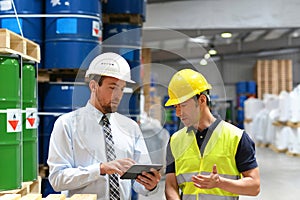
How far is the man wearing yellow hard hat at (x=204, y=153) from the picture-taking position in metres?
2.68

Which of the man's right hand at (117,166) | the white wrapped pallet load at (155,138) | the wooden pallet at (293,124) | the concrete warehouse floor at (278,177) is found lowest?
the concrete warehouse floor at (278,177)

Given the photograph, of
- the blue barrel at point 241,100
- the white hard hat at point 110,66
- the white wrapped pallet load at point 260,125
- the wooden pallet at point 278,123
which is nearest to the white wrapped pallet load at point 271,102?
the white wrapped pallet load at point 260,125

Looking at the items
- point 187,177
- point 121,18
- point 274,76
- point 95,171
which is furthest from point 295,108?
point 95,171

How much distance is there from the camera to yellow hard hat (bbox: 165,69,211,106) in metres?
2.64

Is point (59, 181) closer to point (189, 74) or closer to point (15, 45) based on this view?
point (189, 74)

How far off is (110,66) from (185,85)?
0.40m

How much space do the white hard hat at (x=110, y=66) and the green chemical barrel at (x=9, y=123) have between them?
118 centimetres

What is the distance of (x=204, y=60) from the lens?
268cm

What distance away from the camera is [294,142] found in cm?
1397

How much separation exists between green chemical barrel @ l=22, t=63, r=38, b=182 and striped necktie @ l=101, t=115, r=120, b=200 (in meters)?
1.48

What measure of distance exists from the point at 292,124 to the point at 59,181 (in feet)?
38.0

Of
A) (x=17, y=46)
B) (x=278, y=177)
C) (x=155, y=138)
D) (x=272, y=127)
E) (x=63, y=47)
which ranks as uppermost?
(x=63, y=47)

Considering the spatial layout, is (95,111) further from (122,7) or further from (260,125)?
(260,125)

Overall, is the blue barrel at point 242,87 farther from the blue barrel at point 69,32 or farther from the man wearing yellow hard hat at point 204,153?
the man wearing yellow hard hat at point 204,153
